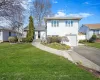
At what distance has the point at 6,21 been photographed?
23125 millimetres

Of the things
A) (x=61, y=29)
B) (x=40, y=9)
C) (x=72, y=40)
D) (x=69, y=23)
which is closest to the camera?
(x=72, y=40)

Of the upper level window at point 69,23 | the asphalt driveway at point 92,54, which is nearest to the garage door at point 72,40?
the upper level window at point 69,23

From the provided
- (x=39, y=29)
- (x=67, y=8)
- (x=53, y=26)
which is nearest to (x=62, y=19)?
(x=53, y=26)

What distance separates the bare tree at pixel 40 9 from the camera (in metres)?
41.5

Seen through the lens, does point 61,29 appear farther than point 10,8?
Yes

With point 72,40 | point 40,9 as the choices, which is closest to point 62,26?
point 72,40

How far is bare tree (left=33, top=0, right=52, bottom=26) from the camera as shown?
136ft

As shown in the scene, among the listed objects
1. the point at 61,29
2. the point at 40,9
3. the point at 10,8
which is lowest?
the point at 61,29

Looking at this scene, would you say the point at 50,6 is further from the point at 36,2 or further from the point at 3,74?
the point at 3,74

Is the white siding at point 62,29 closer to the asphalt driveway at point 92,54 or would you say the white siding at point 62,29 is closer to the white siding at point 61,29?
the white siding at point 61,29

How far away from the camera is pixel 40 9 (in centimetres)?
4169

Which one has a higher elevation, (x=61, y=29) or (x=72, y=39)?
(x=61, y=29)

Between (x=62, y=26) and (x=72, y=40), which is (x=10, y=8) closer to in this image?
(x=62, y=26)

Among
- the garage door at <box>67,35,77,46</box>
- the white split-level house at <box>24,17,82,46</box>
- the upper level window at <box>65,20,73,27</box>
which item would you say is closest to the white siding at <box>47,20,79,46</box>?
the white split-level house at <box>24,17,82,46</box>
